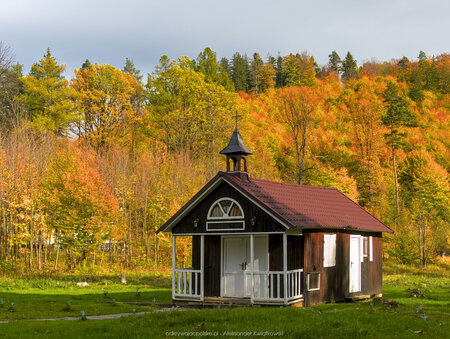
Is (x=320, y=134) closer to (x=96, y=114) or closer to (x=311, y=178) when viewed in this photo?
(x=311, y=178)

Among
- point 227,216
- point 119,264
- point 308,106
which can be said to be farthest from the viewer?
point 308,106

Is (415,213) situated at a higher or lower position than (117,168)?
lower

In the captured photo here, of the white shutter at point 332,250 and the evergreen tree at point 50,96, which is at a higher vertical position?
Answer: the evergreen tree at point 50,96

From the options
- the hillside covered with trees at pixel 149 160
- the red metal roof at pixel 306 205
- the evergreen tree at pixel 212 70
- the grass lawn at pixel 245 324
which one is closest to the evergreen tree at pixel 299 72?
the hillside covered with trees at pixel 149 160

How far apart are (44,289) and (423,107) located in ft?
245

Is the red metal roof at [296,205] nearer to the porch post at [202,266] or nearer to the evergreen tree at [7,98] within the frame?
the porch post at [202,266]

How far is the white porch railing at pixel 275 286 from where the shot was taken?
17.2 meters

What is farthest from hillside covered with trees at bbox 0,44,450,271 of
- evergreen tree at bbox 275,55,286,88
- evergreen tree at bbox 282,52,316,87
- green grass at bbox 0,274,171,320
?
evergreen tree at bbox 275,55,286,88

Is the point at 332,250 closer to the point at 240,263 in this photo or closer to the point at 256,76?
the point at 240,263

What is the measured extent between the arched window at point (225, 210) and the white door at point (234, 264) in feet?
4.13

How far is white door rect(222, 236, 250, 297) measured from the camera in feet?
62.1

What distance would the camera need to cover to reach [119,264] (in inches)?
1384

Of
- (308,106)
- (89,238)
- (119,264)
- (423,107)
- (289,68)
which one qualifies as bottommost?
(119,264)

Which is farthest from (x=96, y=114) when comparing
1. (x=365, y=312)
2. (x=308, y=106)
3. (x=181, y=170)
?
(x=365, y=312)
